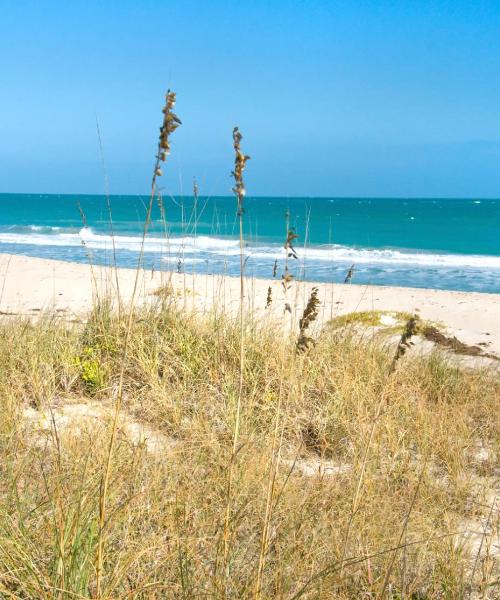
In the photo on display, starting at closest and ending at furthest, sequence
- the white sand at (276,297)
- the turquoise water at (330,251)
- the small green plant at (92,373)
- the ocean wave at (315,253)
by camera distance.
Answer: the small green plant at (92,373) < the white sand at (276,297) < the turquoise water at (330,251) < the ocean wave at (315,253)

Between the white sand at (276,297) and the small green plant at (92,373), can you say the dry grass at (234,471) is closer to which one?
the small green plant at (92,373)

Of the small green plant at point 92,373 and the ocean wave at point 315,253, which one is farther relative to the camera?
the ocean wave at point 315,253

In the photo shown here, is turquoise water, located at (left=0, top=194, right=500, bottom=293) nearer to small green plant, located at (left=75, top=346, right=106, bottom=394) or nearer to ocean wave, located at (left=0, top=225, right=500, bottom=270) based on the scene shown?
ocean wave, located at (left=0, top=225, right=500, bottom=270)

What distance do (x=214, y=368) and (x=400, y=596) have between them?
7.79ft

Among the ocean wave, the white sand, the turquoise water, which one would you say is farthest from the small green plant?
the ocean wave

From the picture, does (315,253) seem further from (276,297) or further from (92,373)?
(92,373)

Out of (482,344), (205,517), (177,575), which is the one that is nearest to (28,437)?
(205,517)

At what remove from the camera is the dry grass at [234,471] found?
199 cm

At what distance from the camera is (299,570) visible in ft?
7.02

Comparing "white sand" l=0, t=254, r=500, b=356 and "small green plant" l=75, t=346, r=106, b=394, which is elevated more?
"small green plant" l=75, t=346, r=106, b=394

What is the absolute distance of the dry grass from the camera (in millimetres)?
1988

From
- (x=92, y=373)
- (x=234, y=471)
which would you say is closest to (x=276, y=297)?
(x=92, y=373)

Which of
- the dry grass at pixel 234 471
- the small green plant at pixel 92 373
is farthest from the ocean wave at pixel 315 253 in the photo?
the small green plant at pixel 92 373

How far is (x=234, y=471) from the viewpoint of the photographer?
9.15ft
